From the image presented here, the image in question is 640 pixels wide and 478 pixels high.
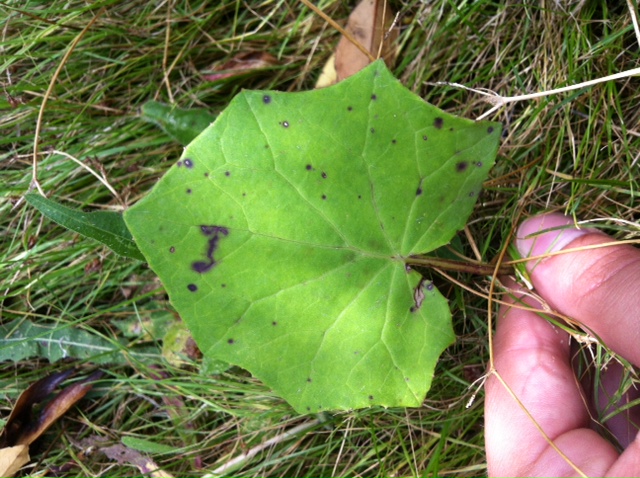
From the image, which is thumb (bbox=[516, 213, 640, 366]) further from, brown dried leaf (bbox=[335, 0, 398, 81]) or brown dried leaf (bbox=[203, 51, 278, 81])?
brown dried leaf (bbox=[203, 51, 278, 81])

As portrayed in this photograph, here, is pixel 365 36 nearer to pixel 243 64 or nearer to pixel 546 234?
pixel 243 64

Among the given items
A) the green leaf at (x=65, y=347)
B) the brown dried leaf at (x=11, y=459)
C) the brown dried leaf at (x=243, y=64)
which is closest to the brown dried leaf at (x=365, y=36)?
the brown dried leaf at (x=243, y=64)

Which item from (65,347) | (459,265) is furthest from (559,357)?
(65,347)

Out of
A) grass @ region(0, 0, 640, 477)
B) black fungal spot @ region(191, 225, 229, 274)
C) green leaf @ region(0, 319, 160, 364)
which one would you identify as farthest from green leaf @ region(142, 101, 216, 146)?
green leaf @ region(0, 319, 160, 364)

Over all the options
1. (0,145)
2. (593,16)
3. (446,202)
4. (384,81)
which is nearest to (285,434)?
(446,202)

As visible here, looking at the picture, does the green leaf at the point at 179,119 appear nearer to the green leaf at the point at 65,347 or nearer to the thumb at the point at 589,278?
the green leaf at the point at 65,347

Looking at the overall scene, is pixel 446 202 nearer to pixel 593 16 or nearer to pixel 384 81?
pixel 384 81
